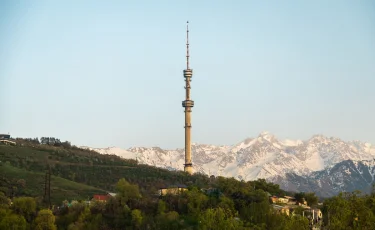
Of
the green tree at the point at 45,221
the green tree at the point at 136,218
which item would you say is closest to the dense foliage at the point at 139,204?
the green tree at the point at 45,221

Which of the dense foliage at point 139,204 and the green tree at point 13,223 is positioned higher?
the dense foliage at point 139,204

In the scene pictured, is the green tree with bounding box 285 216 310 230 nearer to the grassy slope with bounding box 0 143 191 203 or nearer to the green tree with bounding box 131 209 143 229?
the green tree with bounding box 131 209 143 229

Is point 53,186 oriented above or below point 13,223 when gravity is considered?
above

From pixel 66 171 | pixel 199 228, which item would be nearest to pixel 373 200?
pixel 199 228

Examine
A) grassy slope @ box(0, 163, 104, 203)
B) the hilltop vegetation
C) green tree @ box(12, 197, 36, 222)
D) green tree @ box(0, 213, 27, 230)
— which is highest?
the hilltop vegetation

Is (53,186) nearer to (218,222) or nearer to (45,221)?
(45,221)

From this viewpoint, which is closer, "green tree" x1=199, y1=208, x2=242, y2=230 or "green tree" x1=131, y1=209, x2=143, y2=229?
"green tree" x1=199, y1=208, x2=242, y2=230

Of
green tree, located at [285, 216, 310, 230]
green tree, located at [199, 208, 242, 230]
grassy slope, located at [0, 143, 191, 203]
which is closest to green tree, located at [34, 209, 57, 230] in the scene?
green tree, located at [199, 208, 242, 230]

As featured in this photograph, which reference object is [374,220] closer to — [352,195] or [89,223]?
[352,195]

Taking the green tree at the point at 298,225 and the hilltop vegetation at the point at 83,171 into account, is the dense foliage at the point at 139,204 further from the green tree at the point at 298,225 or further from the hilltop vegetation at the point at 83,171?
the hilltop vegetation at the point at 83,171

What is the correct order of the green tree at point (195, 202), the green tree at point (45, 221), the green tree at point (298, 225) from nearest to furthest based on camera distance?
1. the green tree at point (298, 225)
2. the green tree at point (45, 221)
3. the green tree at point (195, 202)

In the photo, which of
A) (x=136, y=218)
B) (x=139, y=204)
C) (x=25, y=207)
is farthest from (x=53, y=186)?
(x=136, y=218)

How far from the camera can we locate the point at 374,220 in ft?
231

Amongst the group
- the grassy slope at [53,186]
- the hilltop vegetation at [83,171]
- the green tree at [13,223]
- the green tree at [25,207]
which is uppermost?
the hilltop vegetation at [83,171]
